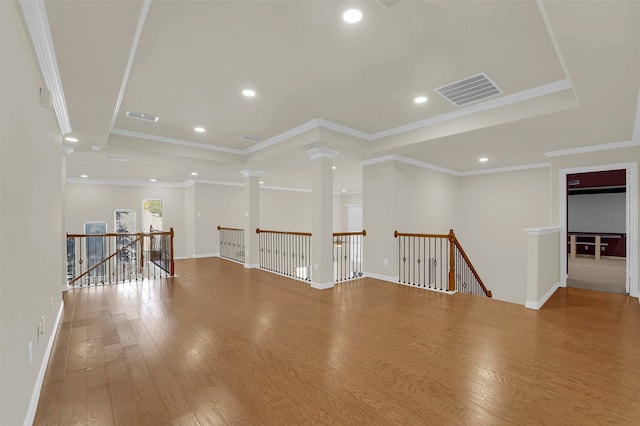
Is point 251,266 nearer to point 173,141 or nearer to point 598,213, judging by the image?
point 173,141

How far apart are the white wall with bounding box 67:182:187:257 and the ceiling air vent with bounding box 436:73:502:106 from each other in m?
10.4

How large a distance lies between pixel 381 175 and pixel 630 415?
5021 mm

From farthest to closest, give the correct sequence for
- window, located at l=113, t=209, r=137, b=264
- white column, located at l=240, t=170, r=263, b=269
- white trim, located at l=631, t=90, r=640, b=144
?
window, located at l=113, t=209, r=137, b=264 < white column, located at l=240, t=170, r=263, b=269 < white trim, located at l=631, t=90, r=640, b=144

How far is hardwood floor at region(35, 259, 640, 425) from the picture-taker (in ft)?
6.73

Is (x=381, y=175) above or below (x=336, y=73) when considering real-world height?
below

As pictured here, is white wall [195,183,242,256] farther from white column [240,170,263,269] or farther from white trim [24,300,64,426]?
white trim [24,300,64,426]

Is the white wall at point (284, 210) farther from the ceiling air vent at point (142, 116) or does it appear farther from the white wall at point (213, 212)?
the ceiling air vent at point (142, 116)

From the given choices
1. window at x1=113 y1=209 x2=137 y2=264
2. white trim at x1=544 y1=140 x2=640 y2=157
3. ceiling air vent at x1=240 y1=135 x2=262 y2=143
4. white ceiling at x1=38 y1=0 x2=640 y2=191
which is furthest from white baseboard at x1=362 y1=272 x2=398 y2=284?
window at x1=113 y1=209 x2=137 y2=264

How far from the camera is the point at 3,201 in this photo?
1.53 meters

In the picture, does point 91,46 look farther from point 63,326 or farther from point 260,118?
point 63,326

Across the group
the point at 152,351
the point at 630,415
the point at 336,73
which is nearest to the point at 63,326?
the point at 152,351

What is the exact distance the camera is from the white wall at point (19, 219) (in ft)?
4.99

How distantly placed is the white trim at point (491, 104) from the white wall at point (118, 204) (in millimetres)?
9139

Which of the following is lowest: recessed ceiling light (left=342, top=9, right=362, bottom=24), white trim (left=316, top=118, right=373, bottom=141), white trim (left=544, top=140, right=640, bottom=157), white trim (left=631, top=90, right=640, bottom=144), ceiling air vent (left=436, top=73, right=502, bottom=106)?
white trim (left=544, top=140, right=640, bottom=157)
